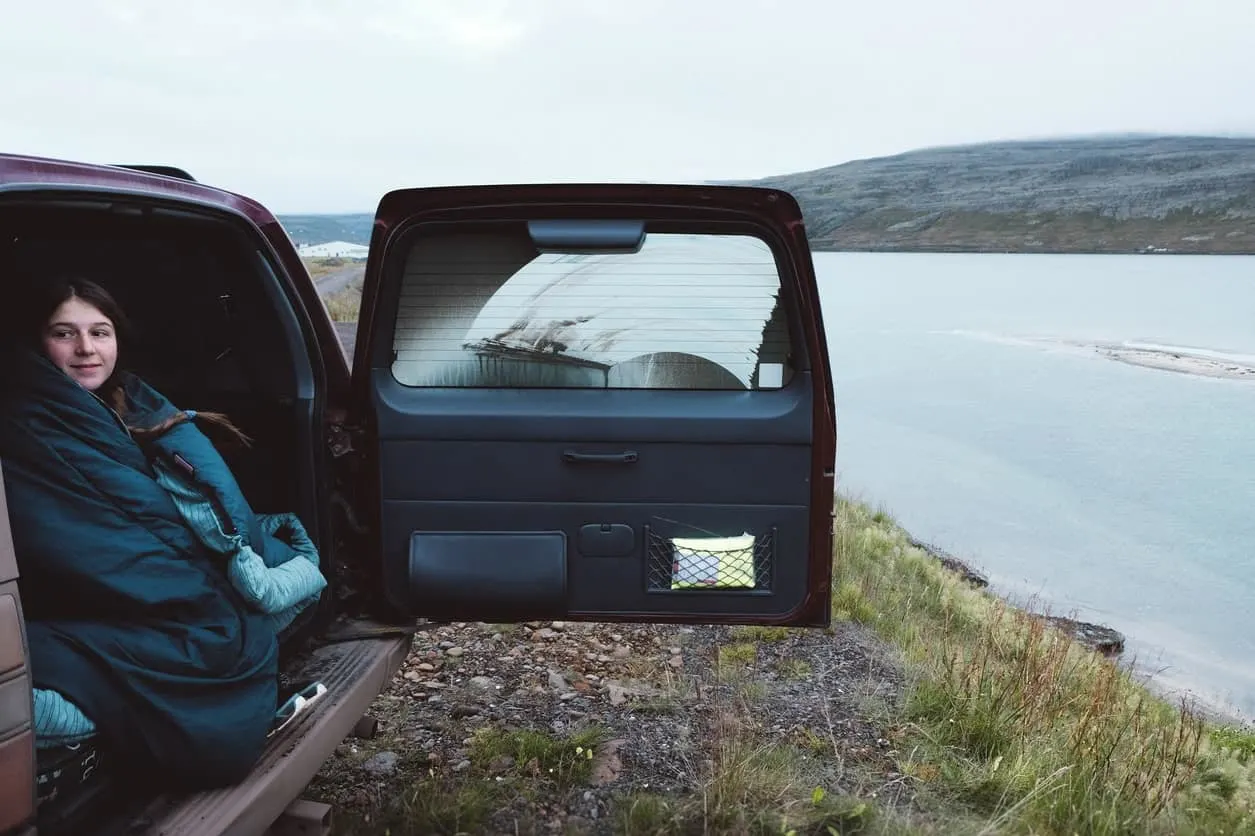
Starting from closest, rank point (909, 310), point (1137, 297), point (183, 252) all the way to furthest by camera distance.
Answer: point (183, 252), point (909, 310), point (1137, 297)

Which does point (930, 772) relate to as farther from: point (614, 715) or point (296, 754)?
point (296, 754)

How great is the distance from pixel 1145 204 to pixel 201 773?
122863mm

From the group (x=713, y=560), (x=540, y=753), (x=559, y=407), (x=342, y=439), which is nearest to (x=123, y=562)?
(x=342, y=439)

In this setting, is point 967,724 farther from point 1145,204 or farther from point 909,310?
point 1145,204

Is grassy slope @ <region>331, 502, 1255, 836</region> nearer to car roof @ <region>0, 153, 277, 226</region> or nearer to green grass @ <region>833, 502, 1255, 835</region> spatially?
green grass @ <region>833, 502, 1255, 835</region>

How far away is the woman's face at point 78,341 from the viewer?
2348mm

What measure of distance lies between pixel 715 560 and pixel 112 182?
2.04 m

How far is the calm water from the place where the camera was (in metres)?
12.1

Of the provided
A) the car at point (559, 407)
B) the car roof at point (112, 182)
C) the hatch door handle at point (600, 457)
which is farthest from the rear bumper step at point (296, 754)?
the car roof at point (112, 182)

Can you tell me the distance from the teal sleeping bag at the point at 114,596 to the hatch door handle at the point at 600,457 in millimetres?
1132

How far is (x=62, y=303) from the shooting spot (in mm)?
2338

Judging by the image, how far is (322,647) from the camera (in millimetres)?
3086

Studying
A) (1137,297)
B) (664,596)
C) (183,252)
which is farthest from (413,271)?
(1137,297)

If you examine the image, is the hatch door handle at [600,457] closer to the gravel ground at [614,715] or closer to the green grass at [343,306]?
the gravel ground at [614,715]
